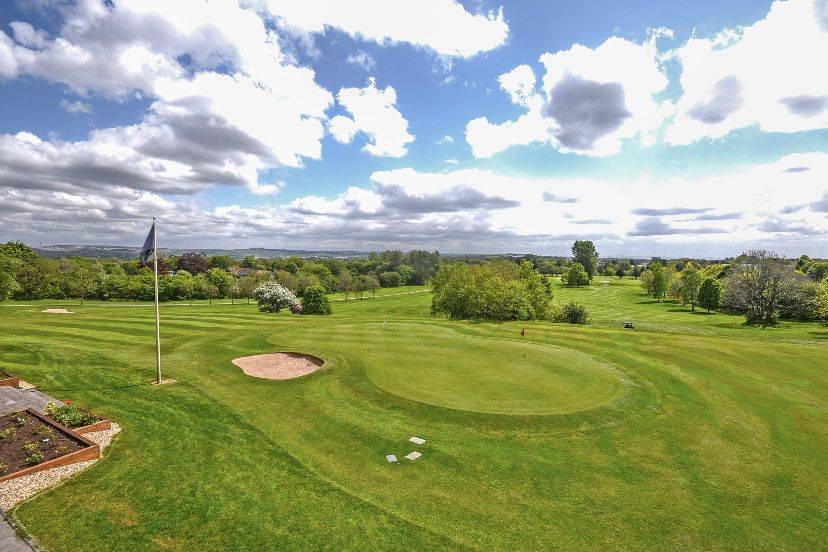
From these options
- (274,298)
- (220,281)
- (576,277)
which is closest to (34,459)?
(274,298)

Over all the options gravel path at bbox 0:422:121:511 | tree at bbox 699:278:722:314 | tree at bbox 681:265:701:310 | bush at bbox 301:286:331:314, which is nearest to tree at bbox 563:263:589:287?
tree at bbox 681:265:701:310

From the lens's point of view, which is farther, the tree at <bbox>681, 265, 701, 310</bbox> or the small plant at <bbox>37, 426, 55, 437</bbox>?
the tree at <bbox>681, 265, 701, 310</bbox>

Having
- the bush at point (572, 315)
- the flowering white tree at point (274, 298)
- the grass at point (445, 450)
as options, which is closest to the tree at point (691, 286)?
the bush at point (572, 315)

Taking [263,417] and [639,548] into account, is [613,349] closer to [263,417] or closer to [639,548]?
[639,548]

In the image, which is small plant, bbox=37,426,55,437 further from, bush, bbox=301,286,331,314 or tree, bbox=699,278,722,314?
tree, bbox=699,278,722,314

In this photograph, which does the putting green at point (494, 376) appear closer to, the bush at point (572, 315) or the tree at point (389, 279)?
the bush at point (572, 315)

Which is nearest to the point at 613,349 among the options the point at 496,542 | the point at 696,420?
the point at 696,420
